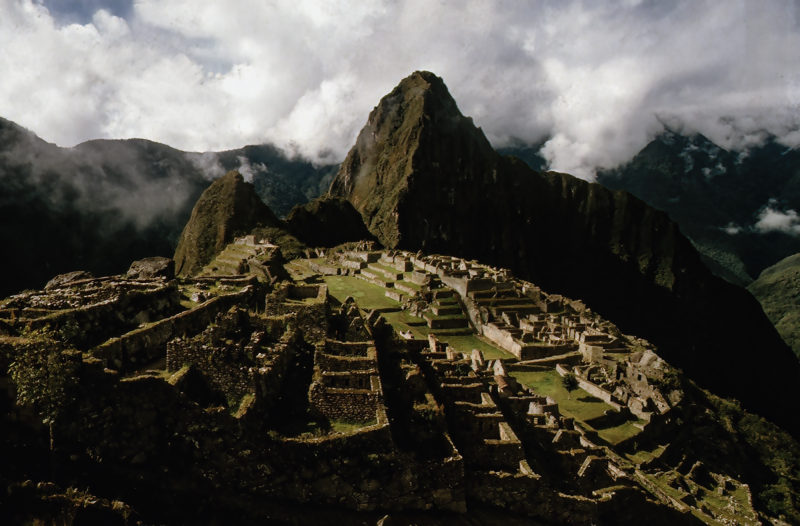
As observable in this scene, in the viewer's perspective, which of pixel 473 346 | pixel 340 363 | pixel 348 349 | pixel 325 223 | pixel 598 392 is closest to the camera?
pixel 340 363

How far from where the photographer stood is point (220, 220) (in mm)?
88938

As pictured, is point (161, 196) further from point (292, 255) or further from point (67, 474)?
point (67, 474)

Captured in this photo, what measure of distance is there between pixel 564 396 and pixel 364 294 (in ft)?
81.9

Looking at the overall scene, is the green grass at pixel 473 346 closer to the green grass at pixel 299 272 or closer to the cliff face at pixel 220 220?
the green grass at pixel 299 272

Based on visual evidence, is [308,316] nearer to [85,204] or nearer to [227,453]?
[227,453]

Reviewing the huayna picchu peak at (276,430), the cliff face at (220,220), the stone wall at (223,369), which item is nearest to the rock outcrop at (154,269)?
the huayna picchu peak at (276,430)

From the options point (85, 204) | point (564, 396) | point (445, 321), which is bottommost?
point (564, 396)

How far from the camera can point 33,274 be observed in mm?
62531

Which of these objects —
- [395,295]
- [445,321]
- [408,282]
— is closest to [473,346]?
[445,321]

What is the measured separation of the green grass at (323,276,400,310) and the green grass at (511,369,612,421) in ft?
52.2

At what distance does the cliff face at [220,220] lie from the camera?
274 ft

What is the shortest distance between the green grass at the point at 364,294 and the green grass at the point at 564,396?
15.9 m

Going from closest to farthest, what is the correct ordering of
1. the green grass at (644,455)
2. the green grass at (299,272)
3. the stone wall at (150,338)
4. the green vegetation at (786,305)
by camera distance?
the stone wall at (150,338)
the green grass at (644,455)
the green grass at (299,272)
the green vegetation at (786,305)

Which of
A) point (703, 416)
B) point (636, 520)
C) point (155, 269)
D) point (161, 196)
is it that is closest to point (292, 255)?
point (161, 196)
